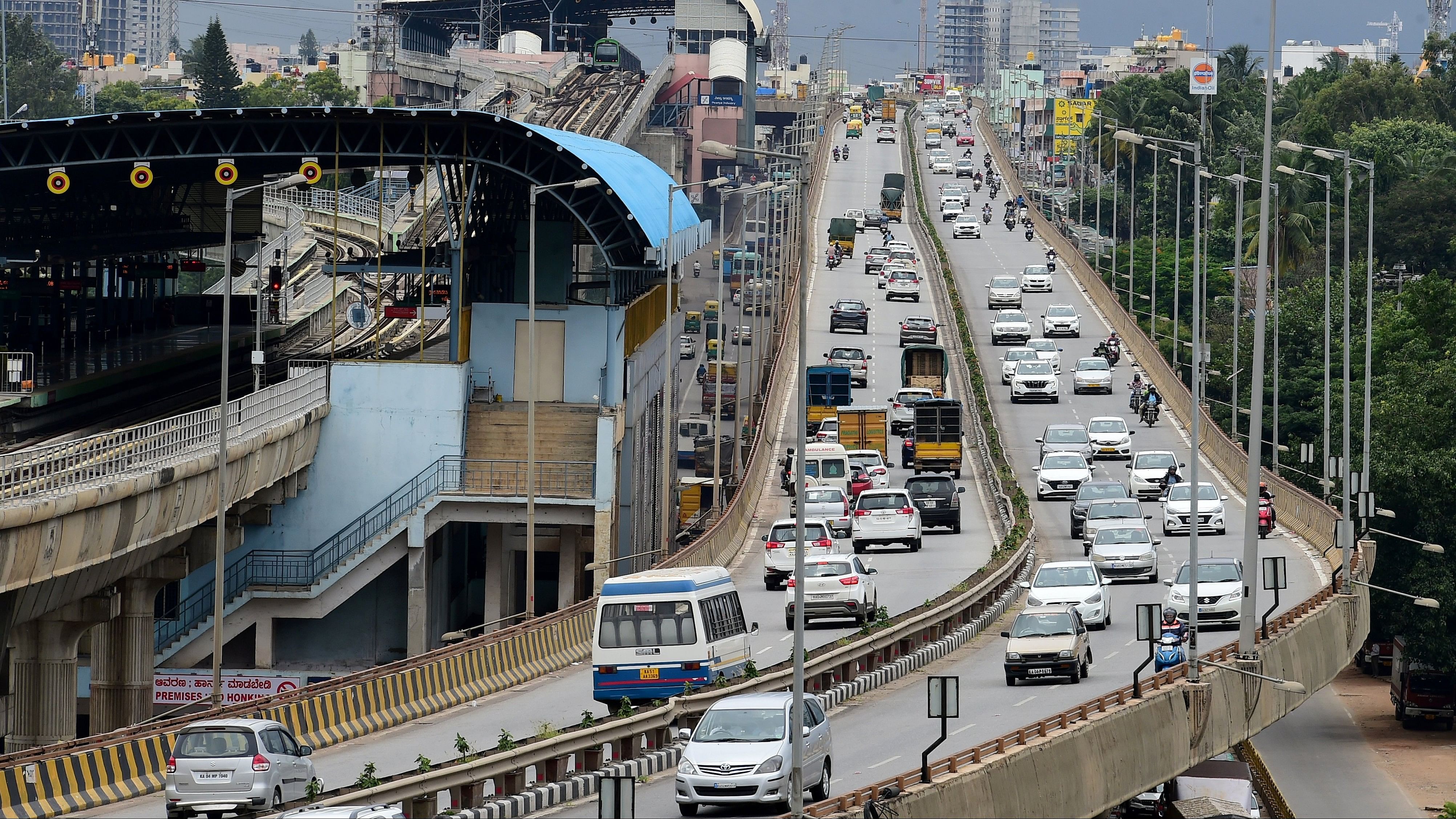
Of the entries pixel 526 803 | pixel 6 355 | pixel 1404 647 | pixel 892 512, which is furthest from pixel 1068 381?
pixel 526 803

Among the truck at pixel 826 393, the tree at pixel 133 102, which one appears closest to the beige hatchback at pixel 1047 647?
the truck at pixel 826 393

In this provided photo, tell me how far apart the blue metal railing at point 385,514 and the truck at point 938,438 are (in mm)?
17610

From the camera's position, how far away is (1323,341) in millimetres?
87438

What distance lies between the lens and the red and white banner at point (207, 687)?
46000 mm

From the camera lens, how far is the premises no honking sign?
5281 inches

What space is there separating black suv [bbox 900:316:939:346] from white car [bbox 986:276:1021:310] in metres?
12.7

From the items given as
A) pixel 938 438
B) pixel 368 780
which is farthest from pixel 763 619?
pixel 938 438

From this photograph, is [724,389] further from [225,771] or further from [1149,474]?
[225,771]

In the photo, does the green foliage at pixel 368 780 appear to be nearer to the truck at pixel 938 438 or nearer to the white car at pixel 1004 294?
the truck at pixel 938 438

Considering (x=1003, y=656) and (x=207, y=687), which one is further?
(x=207, y=687)

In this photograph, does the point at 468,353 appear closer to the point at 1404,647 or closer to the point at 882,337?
the point at 1404,647

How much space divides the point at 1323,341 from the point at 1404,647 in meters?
23.9

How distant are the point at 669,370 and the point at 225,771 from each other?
34942 mm

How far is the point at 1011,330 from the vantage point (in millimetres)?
96125
